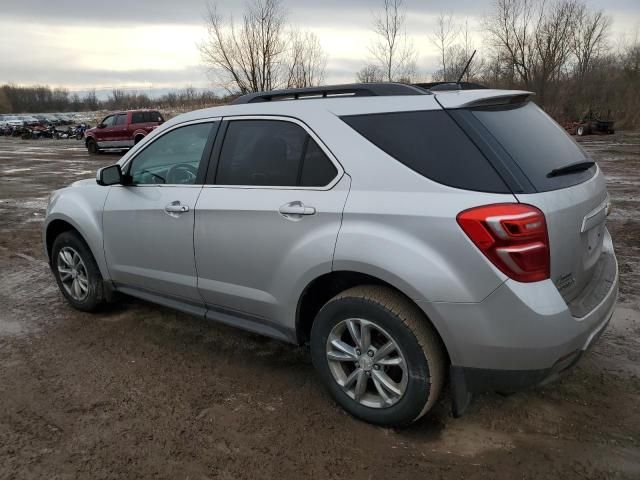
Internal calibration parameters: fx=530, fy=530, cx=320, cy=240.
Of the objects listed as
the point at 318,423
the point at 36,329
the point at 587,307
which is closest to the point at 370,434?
the point at 318,423

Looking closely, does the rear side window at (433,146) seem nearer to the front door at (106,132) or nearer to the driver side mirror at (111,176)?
the driver side mirror at (111,176)

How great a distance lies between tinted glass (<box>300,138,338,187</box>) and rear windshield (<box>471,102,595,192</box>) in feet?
2.65

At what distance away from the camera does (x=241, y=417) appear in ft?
9.93

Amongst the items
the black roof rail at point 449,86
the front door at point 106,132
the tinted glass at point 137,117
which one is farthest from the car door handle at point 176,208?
the front door at point 106,132

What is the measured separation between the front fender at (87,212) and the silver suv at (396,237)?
30.7 inches

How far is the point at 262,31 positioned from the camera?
26.5 metres

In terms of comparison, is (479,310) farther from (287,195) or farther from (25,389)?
(25,389)

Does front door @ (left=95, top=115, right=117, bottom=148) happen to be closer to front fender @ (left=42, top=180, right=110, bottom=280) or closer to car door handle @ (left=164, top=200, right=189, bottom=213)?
front fender @ (left=42, top=180, right=110, bottom=280)

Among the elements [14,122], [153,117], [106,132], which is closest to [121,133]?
[106,132]

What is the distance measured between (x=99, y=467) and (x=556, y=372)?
227 centimetres

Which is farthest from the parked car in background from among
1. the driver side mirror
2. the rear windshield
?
the rear windshield

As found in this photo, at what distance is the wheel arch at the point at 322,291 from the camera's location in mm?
2728

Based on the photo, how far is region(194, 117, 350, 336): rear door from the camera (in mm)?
2865

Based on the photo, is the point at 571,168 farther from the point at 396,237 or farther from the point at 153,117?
the point at 153,117
